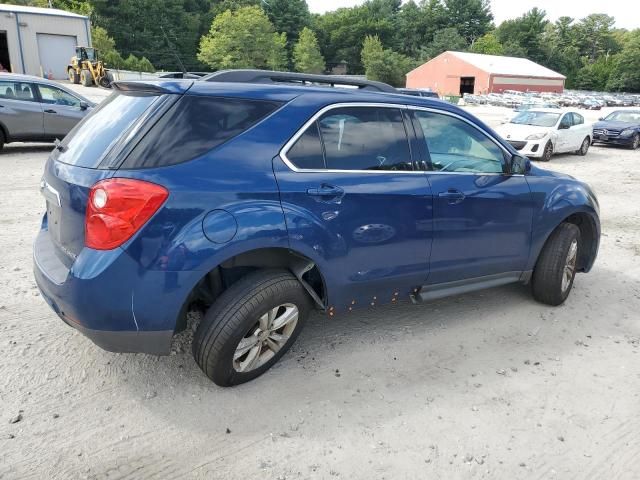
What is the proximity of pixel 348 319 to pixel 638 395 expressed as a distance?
204cm

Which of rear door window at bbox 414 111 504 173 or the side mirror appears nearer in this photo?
rear door window at bbox 414 111 504 173

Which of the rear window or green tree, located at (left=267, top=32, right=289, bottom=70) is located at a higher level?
green tree, located at (left=267, top=32, right=289, bottom=70)

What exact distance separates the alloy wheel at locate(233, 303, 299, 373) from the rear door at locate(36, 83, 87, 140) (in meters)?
10.1

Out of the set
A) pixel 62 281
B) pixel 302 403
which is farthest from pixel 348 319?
pixel 62 281

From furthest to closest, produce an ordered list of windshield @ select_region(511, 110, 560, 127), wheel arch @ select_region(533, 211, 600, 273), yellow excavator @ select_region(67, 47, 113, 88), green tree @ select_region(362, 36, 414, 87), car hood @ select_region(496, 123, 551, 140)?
green tree @ select_region(362, 36, 414, 87) < yellow excavator @ select_region(67, 47, 113, 88) < windshield @ select_region(511, 110, 560, 127) < car hood @ select_region(496, 123, 551, 140) < wheel arch @ select_region(533, 211, 600, 273)

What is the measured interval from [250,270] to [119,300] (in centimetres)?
83

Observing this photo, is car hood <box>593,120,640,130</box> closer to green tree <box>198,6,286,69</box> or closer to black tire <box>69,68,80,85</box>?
black tire <box>69,68,80,85</box>

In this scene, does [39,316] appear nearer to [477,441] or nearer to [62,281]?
[62,281]

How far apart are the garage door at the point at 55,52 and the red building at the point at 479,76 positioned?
50.1 m

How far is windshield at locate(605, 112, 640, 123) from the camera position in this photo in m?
20.3

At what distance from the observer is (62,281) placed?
109 inches

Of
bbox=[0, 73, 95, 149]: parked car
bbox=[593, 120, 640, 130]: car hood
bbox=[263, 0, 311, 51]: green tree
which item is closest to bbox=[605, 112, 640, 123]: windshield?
bbox=[593, 120, 640, 130]: car hood

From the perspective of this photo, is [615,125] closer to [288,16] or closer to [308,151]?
[308,151]

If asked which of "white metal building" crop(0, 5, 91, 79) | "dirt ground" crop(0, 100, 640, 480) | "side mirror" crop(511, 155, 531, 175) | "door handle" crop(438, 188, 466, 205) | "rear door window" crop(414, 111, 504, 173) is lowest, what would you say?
"dirt ground" crop(0, 100, 640, 480)
